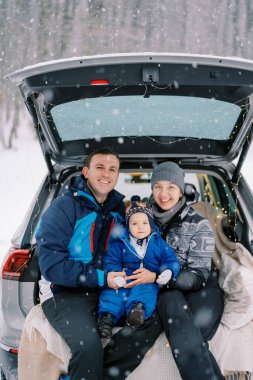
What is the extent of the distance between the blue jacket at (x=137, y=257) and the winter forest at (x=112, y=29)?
2689cm

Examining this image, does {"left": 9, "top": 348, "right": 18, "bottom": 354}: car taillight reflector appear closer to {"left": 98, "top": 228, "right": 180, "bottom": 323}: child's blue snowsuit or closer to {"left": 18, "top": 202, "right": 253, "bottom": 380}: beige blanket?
{"left": 18, "top": 202, "right": 253, "bottom": 380}: beige blanket

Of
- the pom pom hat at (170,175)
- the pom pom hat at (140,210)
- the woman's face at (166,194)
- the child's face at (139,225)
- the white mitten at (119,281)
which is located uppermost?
the pom pom hat at (170,175)

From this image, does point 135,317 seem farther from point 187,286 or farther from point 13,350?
Result: point 13,350

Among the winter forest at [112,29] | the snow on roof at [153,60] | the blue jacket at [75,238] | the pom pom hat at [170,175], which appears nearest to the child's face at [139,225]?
the blue jacket at [75,238]

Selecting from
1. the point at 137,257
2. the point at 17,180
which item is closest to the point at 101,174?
the point at 137,257

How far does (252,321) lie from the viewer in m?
2.47

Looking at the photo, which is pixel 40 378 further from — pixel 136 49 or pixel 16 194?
pixel 136 49

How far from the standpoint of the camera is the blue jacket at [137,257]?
260cm

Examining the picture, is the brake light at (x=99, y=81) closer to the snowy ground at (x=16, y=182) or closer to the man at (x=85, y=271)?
the man at (x=85, y=271)

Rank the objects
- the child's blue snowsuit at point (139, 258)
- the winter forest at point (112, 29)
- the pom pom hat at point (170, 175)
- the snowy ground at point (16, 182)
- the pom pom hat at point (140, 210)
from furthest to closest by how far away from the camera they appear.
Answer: the winter forest at point (112, 29) → the snowy ground at point (16, 182) → the pom pom hat at point (170, 175) → the pom pom hat at point (140, 210) → the child's blue snowsuit at point (139, 258)

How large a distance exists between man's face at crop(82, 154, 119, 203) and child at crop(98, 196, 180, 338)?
0.66 ft

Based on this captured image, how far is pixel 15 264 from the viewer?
2.61m

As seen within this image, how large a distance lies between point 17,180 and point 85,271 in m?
13.7

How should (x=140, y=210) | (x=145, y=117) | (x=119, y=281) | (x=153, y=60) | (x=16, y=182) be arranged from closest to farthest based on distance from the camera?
1. (x=153, y=60)
2. (x=119, y=281)
3. (x=140, y=210)
4. (x=145, y=117)
5. (x=16, y=182)
